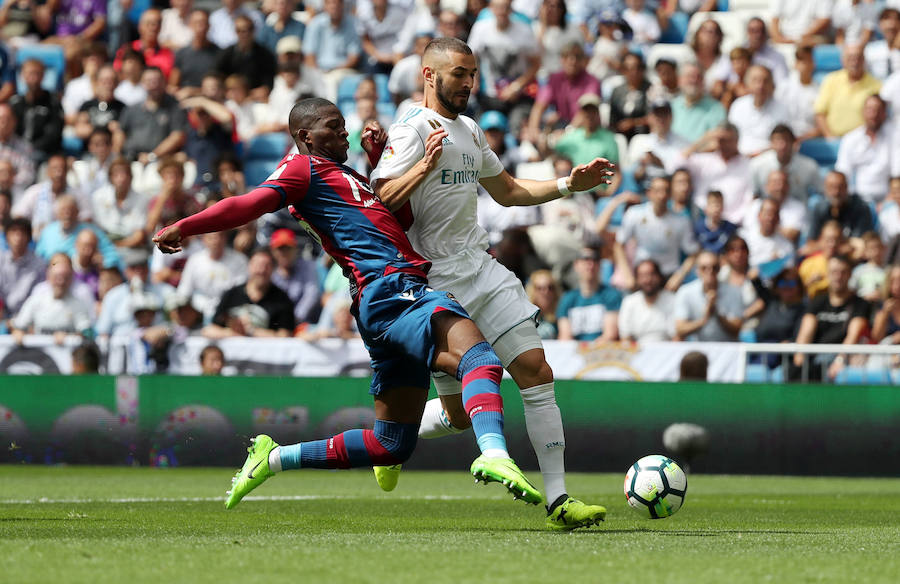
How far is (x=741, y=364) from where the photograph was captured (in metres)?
14.0

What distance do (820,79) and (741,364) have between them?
575 cm

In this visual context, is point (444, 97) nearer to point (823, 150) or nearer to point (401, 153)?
point (401, 153)

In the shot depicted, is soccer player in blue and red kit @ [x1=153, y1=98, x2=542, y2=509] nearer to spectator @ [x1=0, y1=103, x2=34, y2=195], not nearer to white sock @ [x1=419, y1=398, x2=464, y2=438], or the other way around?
white sock @ [x1=419, y1=398, x2=464, y2=438]

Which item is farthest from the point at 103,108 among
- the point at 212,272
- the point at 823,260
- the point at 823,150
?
the point at 823,260

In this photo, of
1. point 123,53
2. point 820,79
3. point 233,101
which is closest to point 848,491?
point 820,79

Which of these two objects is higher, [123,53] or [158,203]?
[123,53]

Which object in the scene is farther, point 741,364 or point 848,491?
point 741,364

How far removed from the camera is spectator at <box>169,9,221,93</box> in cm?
1919

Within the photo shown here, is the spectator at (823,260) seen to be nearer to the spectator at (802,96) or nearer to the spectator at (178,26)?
the spectator at (802,96)

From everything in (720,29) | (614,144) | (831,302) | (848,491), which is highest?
(720,29)

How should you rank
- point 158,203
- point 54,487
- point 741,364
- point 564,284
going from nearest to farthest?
point 54,487 → point 741,364 → point 564,284 → point 158,203

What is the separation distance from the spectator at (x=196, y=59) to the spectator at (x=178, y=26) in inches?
28.7

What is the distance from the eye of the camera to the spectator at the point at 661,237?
52.1ft

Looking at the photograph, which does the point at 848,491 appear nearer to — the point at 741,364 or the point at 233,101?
the point at 741,364
